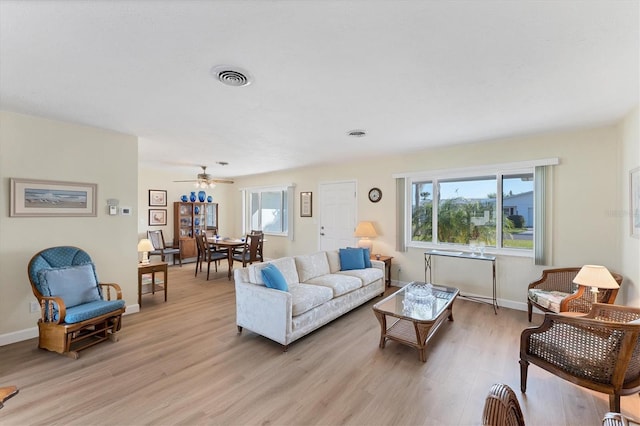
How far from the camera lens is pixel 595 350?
177 centimetres

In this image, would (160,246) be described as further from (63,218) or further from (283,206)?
(63,218)

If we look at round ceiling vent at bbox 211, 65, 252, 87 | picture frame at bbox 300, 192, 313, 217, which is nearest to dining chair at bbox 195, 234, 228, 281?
picture frame at bbox 300, 192, 313, 217

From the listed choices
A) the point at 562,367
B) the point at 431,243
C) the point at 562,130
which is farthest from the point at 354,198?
the point at 562,367

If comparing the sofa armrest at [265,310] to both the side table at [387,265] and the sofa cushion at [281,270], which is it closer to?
the sofa cushion at [281,270]

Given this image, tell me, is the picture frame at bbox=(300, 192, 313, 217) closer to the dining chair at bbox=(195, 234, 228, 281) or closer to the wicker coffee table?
the dining chair at bbox=(195, 234, 228, 281)

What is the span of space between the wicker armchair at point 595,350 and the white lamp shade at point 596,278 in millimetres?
619

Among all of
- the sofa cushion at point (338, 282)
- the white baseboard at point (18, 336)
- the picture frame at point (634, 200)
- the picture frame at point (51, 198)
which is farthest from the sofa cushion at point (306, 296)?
the picture frame at point (634, 200)

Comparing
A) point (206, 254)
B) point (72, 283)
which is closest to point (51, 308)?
point (72, 283)

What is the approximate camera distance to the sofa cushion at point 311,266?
3.83 metres

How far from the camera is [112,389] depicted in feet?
7.09

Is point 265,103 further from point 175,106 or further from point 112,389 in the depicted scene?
point 112,389

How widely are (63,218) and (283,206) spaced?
15.0 feet

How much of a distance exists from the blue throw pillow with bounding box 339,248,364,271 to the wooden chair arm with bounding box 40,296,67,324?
3.33 m

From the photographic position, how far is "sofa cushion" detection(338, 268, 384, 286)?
402cm
